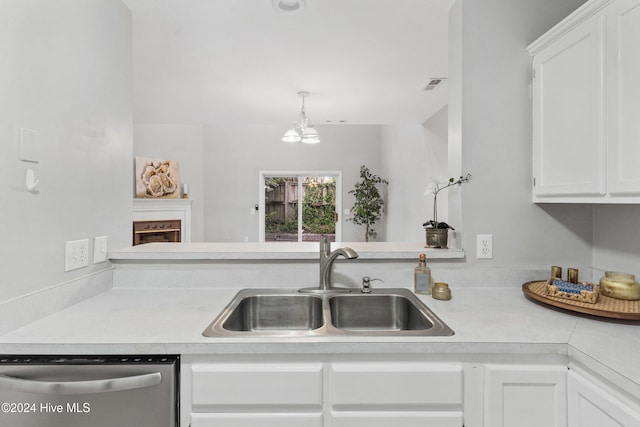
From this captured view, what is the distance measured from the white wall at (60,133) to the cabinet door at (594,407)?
1.72 meters

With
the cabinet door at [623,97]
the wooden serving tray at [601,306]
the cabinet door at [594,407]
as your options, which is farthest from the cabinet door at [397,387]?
the cabinet door at [623,97]

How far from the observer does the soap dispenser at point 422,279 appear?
57.9 inches

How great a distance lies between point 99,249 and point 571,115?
208 centimetres

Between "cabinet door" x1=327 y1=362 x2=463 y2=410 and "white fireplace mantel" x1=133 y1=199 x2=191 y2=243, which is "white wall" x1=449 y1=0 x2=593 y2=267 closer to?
"cabinet door" x1=327 y1=362 x2=463 y2=410

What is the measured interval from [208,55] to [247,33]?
19.9 inches

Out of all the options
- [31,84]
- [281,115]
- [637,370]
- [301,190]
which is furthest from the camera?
[301,190]

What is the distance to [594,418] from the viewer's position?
88 centimetres

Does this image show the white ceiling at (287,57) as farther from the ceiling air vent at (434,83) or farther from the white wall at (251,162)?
the white wall at (251,162)

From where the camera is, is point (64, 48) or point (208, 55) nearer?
point (64, 48)

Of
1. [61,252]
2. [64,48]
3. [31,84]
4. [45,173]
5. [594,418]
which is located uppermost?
[64,48]

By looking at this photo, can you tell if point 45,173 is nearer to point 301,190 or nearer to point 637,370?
point 637,370

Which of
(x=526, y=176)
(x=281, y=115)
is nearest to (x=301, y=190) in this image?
(x=281, y=115)

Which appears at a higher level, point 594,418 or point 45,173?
point 45,173

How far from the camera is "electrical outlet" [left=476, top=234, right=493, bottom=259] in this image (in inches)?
62.2
